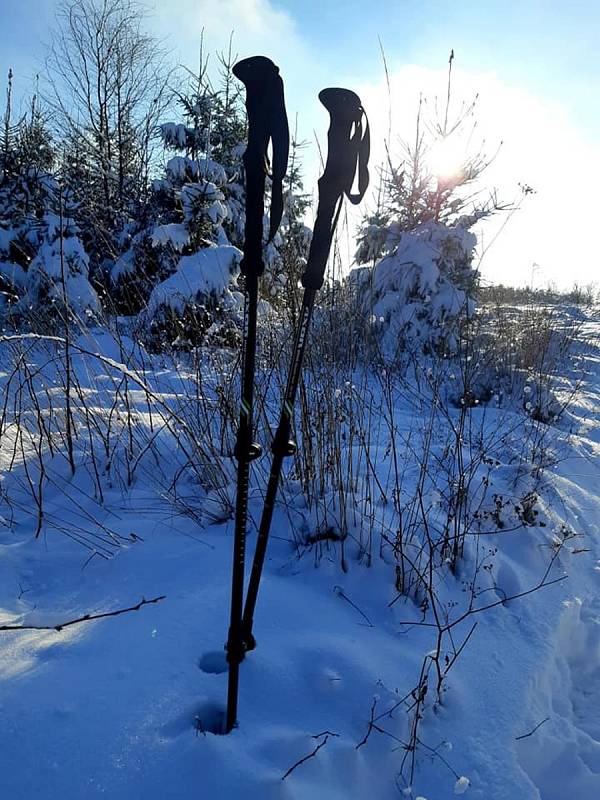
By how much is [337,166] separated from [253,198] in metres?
0.16

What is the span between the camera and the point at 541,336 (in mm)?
5125

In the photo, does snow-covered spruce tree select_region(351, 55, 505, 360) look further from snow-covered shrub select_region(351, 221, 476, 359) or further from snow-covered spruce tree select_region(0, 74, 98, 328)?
snow-covered spruce tree select_region(0, 74, 98, 328)

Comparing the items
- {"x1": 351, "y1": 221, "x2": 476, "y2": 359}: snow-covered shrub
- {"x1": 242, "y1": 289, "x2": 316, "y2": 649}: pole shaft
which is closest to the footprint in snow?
{"x1": 242, "y1": 289, "x2": 316, "y2": 649}: pole shaft

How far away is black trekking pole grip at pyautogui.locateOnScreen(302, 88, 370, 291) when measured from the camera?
2.66 feet

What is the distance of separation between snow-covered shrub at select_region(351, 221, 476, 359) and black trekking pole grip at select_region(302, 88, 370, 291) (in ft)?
16.6

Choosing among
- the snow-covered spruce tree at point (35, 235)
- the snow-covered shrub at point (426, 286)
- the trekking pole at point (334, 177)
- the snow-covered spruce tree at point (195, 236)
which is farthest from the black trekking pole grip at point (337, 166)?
the snow-covered spruce tree at point (35, 235)

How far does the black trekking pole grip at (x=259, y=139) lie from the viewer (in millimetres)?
783

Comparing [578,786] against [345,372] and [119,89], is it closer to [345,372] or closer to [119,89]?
[345,372]

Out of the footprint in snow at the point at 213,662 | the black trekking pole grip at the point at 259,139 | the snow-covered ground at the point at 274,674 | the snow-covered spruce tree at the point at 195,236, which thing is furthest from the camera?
the snow-covered spruce tree at the point at 195,236

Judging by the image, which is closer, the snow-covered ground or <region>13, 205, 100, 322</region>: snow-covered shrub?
the snow-covered ground

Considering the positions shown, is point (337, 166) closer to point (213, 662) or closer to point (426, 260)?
point (213, 662)

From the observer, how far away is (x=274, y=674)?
1.18 m

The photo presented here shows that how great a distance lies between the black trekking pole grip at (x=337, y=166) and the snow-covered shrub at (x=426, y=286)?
5.05m

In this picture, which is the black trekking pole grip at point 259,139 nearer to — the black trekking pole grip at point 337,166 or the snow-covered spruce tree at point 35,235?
the black trekking pole grip at point 337,166
